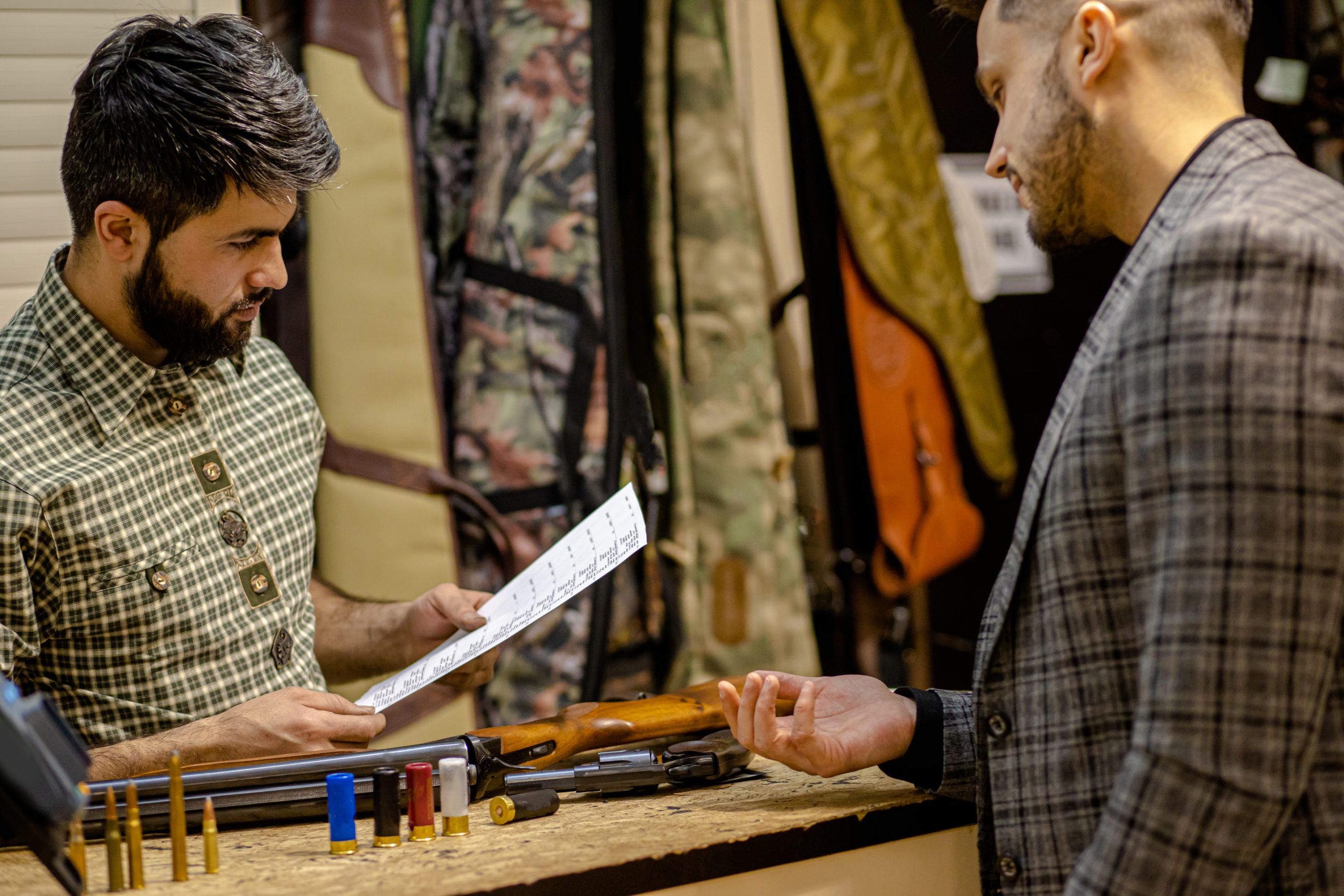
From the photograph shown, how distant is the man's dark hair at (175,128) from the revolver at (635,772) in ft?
2.21

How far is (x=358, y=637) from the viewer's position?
1386 millimetres

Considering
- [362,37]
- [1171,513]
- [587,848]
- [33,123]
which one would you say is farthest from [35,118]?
[1171,513]

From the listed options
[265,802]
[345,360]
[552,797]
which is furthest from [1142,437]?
[345,360]

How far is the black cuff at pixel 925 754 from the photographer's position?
3.19 feet

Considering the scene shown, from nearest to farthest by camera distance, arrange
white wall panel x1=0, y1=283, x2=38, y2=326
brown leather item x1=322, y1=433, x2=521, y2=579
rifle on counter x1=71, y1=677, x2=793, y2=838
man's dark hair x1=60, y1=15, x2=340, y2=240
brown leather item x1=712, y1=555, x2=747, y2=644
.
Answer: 1. rifle on counter x1=71, y1=677, x2=793, y2=838
2. man's dark hair x1=60, y1=15, x2=340, y2=240
3. white wall panel x1=0, y1=283, x2=38, y2=326
4. brown leather item x1=322, y1=433, x2=521, y2=579
5. brown leather item x1=712, y1=555, x2=747, y2=644

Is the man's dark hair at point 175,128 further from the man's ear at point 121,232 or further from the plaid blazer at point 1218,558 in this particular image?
the plaid blazer at point 1218,558

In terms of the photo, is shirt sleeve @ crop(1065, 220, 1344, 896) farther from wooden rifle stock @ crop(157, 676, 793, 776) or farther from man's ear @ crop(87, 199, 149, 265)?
man's ear @ crop(87, 199, 149, 265)

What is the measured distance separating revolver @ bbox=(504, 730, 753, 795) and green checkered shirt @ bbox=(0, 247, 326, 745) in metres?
0.41

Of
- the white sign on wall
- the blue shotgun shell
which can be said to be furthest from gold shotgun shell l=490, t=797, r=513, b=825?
the white sign on wall

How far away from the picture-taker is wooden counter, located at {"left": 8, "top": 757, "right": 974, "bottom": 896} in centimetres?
77

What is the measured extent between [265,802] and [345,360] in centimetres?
88

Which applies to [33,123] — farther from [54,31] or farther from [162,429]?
[162,429]

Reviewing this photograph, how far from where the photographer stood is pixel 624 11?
2.09m

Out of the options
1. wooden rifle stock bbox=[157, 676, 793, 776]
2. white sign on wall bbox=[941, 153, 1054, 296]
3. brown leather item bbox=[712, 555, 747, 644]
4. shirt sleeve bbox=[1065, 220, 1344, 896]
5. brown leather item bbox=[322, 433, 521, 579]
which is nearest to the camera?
shirt sleeve bbox=[1065, 220, 1344, 896]
